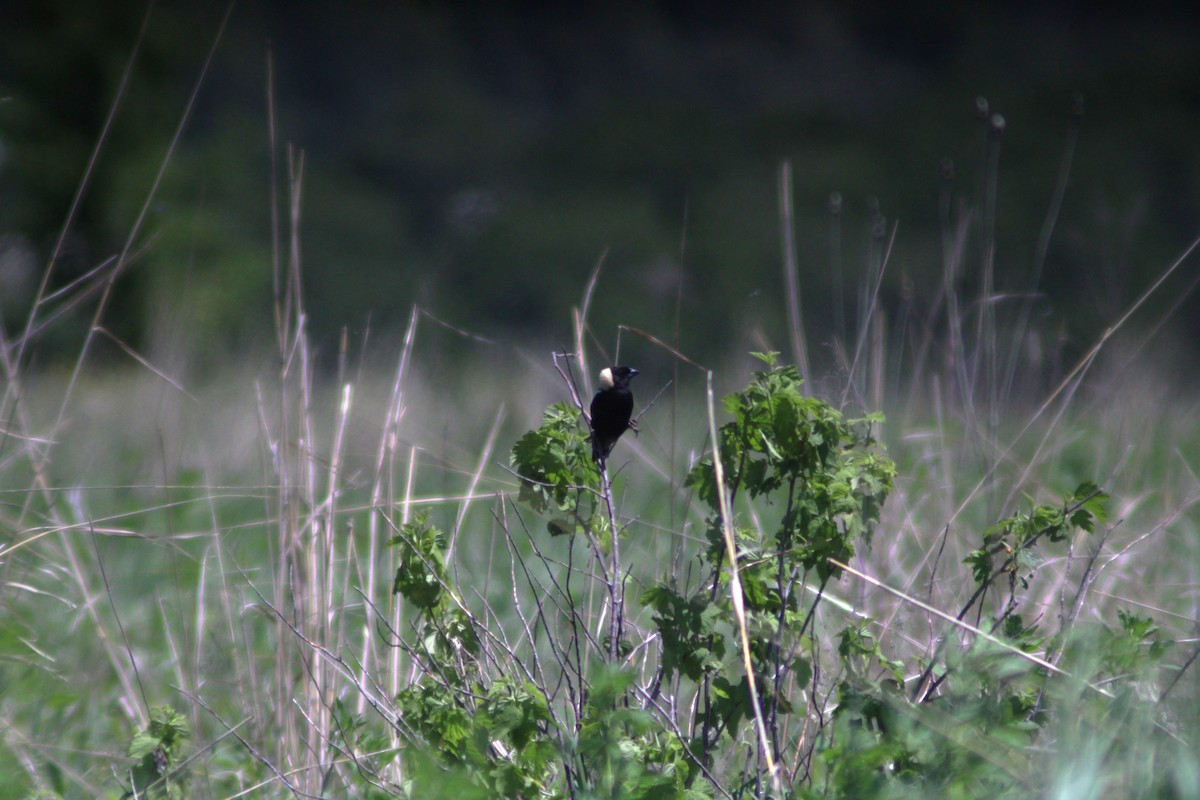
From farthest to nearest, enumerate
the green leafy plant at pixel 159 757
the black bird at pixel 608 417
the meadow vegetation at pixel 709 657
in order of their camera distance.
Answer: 1. the green leafy plant at pixel 159 757
2. the black bird at pixel 608 417
3. the meadow vegetation at pixel 709 657

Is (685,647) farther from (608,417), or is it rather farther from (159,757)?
(159,757)

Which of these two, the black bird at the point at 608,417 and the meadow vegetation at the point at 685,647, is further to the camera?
the black bird at the point at 608,417

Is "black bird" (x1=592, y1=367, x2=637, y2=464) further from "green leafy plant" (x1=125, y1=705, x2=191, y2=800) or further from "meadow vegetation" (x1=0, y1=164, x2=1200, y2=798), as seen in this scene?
"green leafy plant" (x1=125, y1=705, x2=191, y2=800)

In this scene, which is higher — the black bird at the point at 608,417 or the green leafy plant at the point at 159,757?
the black bird at the point at 608,417

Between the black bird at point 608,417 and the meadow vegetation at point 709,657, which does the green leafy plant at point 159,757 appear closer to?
the meadow vegetation at point 709,657

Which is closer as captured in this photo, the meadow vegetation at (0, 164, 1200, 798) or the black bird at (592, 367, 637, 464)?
the meadow vegetation at (0, 164, 1200, 798)

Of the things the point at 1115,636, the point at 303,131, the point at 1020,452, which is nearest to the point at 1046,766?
the point at 1115,636

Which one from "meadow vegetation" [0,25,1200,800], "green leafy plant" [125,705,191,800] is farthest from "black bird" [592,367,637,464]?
"green leafy plant" [125,705,191,800]

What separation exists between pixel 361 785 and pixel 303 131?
22.9 meters

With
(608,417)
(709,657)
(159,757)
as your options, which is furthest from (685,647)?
(159,757)

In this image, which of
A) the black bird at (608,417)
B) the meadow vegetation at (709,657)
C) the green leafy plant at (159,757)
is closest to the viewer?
the meadow vegetation at (709,657)

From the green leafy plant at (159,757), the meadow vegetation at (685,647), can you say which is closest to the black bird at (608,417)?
the meadow vegetation at (685,647)

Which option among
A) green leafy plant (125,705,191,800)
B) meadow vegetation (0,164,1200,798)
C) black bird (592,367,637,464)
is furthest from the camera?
green leafy plant (125,705,191,800)

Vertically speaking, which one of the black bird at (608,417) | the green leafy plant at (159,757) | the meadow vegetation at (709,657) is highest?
the black bird at (608,417)
